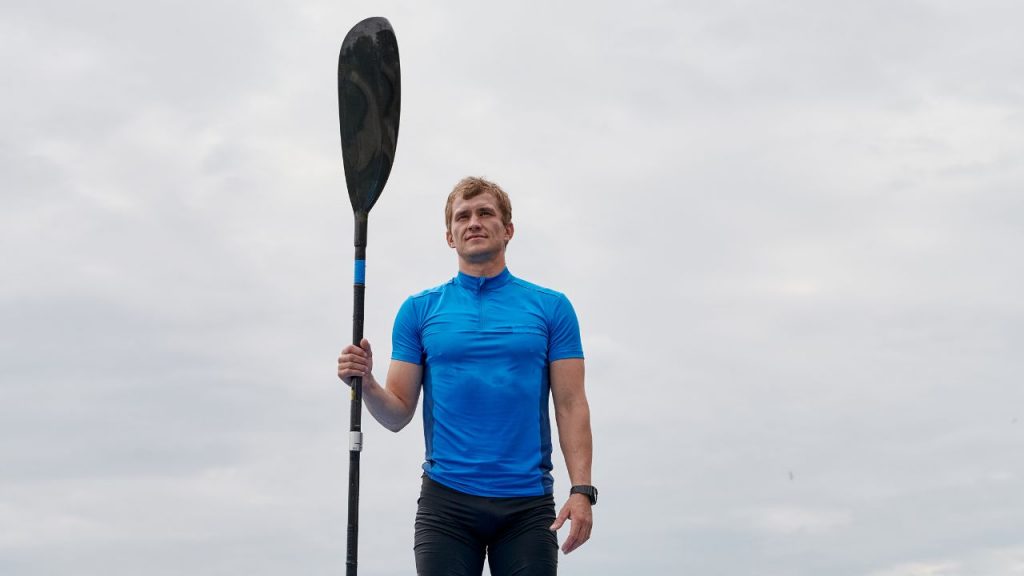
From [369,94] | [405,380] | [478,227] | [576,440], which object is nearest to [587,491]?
[576,440]

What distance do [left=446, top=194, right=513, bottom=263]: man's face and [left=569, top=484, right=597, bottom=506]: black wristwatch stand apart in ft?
4.91

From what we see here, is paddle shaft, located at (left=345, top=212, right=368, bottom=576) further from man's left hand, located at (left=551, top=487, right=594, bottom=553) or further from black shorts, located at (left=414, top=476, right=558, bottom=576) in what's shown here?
man's left hand, located at (left=551, top=487, right=594, bottom=553)

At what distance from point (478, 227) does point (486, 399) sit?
1.06 m

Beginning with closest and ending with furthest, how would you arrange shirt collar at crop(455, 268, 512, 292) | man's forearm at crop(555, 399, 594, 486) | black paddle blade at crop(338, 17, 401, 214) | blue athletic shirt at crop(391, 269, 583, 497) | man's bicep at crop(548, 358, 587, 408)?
blue athletic shirt at crop(391, 269, 583, 497) < man's forearm at crop(555, 399, 594, 486) < man's bicep at crop(548, 358, 587, 408) < shirt collar at crop(455, 268, 512, 292) < black paddle blade at crop(338, 17, 401, 214)

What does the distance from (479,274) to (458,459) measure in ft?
3.84

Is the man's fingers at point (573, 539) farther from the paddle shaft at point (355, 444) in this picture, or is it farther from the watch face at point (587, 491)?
the paddle shaft at point (355, 444)

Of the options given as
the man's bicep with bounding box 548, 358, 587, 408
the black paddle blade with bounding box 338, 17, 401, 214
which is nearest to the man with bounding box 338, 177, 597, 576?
the man's bicep with bounding box 548, 358, 587, 408

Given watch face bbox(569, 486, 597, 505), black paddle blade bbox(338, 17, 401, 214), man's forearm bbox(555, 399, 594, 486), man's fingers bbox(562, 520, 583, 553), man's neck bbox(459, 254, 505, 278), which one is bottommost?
man's fingers bbox(562, 520, 583, 553)

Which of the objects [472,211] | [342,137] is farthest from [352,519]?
[342,137]

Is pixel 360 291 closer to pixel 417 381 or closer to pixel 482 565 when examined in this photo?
pixel 417 381

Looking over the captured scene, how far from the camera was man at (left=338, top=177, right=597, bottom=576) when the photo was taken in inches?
245

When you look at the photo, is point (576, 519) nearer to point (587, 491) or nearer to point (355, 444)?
point (587, 491)

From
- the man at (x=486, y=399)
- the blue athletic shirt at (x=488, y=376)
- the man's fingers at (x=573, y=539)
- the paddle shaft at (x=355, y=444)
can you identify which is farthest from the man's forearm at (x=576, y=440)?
the paddle shaft at (x=355, y=444)

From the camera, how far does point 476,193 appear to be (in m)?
6.65
